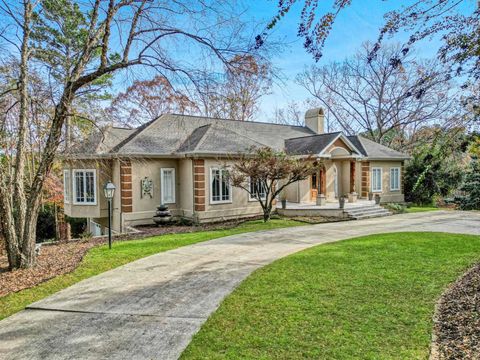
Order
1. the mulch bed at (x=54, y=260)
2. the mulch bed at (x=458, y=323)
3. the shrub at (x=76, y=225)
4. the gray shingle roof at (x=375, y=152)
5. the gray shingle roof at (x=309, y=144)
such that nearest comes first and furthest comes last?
the mulch bed at (x=458, y=323)
the mulch bed at (x=54, y=260)
the gray shingle roof at (x=309, y=144)
the shrub at (x=76, y=225)
the gray shingle roof at (x=375, y=152)

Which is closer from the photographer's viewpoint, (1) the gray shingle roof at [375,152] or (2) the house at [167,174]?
(2) the house at [167,174]

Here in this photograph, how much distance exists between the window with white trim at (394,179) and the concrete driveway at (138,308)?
50.1 feet

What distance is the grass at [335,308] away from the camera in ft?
14.1

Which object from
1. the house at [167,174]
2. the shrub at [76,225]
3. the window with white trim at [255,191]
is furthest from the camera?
the shrub at [76,225]

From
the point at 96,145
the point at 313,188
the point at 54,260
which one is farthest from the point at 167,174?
the point at 313,188

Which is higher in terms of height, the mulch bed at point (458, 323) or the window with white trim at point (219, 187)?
the window with white trim at point (219, 187)

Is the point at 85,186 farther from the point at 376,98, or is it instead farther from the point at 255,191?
the point at 376,98

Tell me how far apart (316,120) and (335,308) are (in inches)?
870

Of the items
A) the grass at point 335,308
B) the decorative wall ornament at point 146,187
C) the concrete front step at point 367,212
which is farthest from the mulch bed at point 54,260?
the concrete front step at point 367,212

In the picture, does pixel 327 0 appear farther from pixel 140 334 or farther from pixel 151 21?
pixel 140 334

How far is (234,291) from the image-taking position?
6543 mm

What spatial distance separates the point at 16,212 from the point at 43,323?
4.95 metres

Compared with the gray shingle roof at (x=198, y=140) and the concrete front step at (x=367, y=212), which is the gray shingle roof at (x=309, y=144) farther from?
the concrete front step at (x=367, y=212)

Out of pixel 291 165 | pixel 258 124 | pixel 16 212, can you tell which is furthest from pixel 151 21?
pixel 258 124
